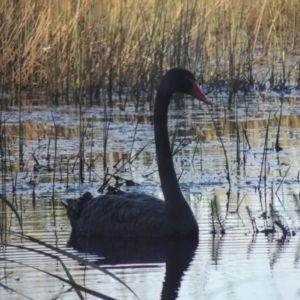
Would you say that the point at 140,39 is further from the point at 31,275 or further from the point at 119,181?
the point at 31,275

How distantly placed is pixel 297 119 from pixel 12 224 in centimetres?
544

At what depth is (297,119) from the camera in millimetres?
11633

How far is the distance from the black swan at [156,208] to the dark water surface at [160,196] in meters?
0.12

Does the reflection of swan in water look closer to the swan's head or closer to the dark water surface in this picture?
the dark water surface

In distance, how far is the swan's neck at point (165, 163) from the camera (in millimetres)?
6738

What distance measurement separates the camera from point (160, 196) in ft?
26.4

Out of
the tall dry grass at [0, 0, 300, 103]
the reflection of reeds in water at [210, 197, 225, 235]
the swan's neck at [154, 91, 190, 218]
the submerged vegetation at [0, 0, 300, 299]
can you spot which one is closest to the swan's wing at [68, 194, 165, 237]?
the swan's neck at [154, 91, 190, 218]

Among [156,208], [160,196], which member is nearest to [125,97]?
[160,196]

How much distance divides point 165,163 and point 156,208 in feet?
1.17

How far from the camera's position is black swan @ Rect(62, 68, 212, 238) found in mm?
6676

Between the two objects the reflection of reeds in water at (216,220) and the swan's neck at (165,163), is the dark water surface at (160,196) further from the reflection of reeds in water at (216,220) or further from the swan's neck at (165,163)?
the swan's neck at (165,163)

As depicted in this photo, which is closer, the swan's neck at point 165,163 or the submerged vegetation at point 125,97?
the swan's neck at point 165,163

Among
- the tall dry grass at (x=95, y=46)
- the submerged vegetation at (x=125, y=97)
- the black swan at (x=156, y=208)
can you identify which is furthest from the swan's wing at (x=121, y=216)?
the tall dry grass at (x=95, y=46)

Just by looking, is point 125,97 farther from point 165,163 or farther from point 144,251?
point 144,251
